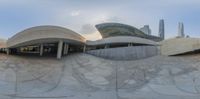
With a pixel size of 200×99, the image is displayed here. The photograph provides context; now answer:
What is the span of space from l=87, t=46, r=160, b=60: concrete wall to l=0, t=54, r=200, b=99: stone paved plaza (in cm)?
184

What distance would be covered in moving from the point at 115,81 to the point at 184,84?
7.23 metres

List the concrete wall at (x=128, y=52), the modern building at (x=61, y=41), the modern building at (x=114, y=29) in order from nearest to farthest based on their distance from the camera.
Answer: the modern building at (x=61, y=41)
the concrete wall at (x=128, y=52)
the modern building at (x=114, y=29)

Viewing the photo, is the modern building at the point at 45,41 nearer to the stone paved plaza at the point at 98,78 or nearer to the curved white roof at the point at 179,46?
the stone paved plaza at the point at 98,78

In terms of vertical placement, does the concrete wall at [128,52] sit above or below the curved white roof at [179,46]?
below

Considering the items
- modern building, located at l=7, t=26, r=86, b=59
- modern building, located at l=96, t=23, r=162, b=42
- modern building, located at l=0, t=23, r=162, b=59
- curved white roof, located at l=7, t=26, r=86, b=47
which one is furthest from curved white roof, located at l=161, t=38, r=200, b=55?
curved white roof, located at l=7, t=26, r=86, b=47

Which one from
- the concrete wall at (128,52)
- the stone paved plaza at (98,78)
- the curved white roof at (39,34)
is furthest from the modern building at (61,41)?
the stone paved plaza at (98,78)

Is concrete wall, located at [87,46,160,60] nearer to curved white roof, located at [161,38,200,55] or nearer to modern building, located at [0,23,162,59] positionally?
curved white roof, located at [161,38,200,55]

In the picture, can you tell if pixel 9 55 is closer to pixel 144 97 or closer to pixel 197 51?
pixel 144 97

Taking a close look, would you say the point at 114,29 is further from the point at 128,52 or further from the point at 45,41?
the point at 45,41

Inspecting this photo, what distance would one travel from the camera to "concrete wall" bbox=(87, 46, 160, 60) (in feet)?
145

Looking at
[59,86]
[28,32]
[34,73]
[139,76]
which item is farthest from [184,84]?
[28,32]

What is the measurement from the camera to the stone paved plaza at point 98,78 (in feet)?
106

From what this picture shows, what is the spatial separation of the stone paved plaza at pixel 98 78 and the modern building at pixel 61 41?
2.20m

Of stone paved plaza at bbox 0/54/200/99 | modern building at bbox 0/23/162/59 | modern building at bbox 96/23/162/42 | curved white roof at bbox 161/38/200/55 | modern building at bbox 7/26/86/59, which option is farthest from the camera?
modern building at bbox 96/23/162/42
